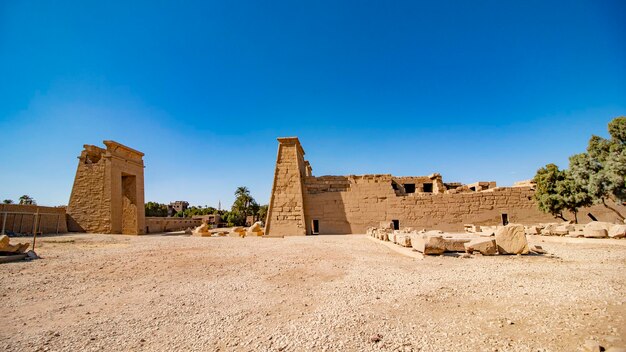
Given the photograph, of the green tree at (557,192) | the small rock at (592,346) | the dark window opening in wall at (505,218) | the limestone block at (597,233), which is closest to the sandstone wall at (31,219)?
the small rock at (592,346)

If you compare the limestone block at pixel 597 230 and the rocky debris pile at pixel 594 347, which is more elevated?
the limestone block at pixel 597 230

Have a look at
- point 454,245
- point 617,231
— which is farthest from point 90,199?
point 617,231

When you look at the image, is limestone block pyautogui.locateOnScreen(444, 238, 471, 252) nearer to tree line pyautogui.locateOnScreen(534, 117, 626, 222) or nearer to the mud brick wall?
tree line pyautogui.locateOnScreen(534, 117, 626, 222)

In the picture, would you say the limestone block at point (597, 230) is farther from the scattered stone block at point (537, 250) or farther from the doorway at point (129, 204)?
the doorway at point (129, 204)

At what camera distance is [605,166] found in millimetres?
13648

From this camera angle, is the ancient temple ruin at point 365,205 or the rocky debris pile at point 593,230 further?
the ancient temple ruin at point 365,205

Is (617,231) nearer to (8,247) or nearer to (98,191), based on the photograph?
(8,247)

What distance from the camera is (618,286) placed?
14.8 feet

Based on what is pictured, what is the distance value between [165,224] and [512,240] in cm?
2746

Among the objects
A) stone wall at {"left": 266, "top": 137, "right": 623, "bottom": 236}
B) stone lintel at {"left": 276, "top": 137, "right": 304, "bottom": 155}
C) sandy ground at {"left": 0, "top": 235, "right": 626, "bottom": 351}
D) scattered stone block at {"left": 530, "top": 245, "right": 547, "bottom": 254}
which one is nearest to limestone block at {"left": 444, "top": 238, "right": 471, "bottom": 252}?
sandy ground at {"left": 0, "top": 235, "right": 626, "bottom": 351}

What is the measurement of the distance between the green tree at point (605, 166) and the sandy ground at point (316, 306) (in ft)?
29.5

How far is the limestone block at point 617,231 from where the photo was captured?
972cm

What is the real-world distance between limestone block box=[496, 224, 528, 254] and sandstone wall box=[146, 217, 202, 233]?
79.8 ft

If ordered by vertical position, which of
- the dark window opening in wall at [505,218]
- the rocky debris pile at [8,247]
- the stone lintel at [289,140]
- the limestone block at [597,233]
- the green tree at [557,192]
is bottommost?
the limestone block at [597,233]
